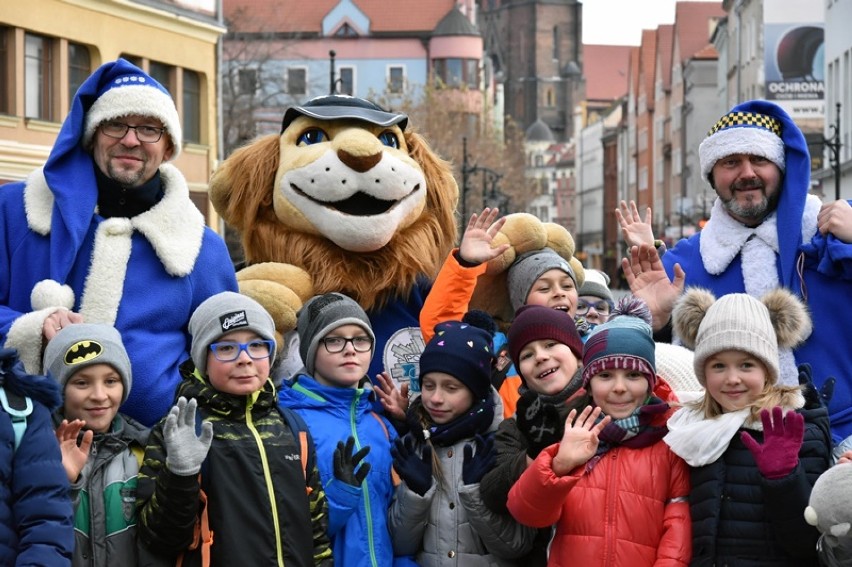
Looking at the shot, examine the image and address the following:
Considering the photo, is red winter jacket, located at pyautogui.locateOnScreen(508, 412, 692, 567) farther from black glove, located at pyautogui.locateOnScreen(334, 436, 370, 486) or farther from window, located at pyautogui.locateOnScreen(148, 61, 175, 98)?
window, located at pyautogui.locateOnScreen(148, 61, 175, 98)

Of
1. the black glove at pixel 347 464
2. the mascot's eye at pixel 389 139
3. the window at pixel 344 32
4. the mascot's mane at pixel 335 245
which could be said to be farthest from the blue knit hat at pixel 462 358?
the window at pixel 344 32

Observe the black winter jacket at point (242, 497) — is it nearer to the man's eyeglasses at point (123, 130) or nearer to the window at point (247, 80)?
the man's eyeglasses at point (123, 130)

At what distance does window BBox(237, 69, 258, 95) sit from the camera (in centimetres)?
4874

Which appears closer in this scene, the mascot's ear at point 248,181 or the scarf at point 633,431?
the scarf at point 633,431

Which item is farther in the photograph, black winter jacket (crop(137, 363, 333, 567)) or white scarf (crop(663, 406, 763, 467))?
black winter jacket (crop(137, 363, 333, 567))

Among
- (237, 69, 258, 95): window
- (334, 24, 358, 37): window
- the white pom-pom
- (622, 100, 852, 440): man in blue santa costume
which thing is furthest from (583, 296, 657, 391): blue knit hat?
(334, 24, 358, 37): window

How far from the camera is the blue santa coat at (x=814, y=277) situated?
5.53 meters

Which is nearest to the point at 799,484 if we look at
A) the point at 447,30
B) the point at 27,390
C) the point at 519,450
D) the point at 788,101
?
the point at 519,450

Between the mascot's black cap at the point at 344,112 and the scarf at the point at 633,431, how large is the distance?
2.47 metres

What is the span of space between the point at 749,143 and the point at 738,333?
1138 millimetres

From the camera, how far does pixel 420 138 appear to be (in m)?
7.37

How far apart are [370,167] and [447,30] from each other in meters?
75.1

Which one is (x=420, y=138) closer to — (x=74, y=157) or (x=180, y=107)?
(x=74, y=157)

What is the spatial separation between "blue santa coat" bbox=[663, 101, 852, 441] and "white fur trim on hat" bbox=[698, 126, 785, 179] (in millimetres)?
62
